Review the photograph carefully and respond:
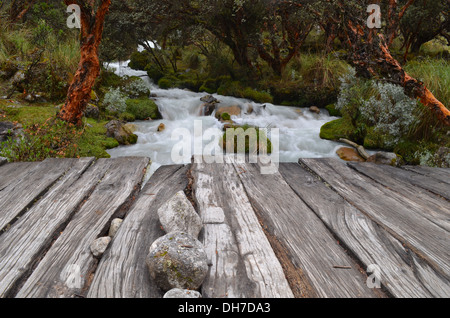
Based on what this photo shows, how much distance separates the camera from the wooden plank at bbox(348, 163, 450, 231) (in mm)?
1562

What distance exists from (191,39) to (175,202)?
10.4m

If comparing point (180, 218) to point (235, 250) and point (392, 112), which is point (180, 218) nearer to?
point (235, 250)

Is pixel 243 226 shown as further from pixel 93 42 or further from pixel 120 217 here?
pixel 93 42

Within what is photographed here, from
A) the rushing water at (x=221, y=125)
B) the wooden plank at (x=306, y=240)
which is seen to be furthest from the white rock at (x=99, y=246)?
the rushing water at (x=221, y=125)

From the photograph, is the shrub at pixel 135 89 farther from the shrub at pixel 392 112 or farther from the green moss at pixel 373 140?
the green moss at pixel 373 140

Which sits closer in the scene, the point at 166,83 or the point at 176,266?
the point at 176,266

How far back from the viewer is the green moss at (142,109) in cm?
874

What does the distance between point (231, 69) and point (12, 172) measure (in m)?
10.4

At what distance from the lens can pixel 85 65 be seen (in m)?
4.98

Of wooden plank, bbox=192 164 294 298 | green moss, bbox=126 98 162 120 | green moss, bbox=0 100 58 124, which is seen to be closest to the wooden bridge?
wooden plank, bbox=192 164 294 298

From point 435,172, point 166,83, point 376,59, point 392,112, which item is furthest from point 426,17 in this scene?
point 435,172

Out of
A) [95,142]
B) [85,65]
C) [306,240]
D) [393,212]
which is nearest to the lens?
[306,240]

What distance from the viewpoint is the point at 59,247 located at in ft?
4.08

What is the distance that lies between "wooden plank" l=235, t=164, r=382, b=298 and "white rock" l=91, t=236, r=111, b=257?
784 mm
